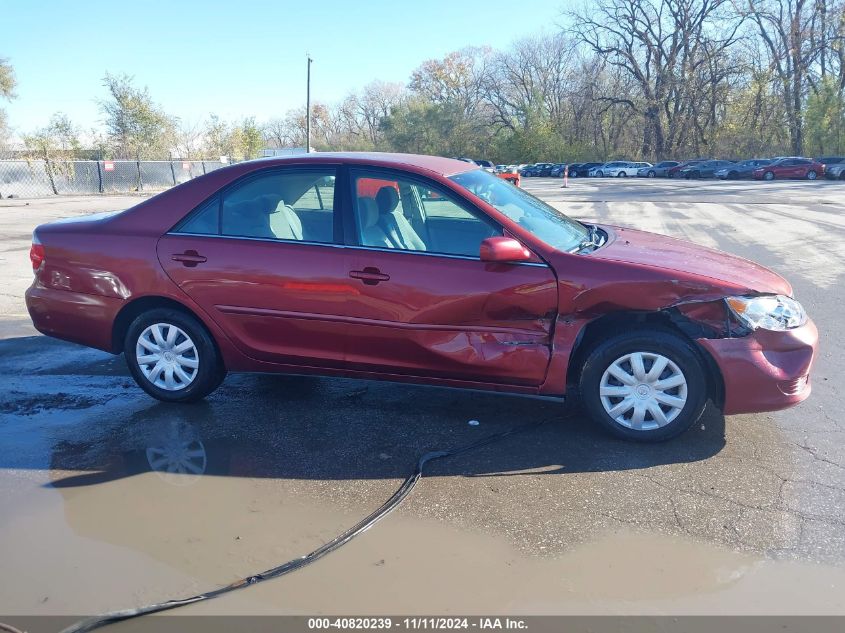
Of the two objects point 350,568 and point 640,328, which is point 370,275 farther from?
point 350,568

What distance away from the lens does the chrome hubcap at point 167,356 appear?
4684 millimetres

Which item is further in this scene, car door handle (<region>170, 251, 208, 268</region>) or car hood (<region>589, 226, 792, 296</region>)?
car door handle (<region>170, 251, 208, 268</region>)

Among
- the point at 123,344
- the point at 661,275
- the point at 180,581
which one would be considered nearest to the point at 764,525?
the point at 661,275

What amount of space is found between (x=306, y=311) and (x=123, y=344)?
60.4 inches

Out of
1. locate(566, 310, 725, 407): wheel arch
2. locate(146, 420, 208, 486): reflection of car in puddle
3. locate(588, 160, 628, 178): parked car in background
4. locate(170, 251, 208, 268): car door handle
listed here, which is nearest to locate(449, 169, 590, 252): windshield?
locate(566, 310, 725, 407): wheel arch

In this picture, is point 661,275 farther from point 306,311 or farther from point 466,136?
point 466,136

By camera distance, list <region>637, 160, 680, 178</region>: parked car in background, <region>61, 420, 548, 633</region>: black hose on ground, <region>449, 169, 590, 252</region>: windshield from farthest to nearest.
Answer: <region>637, 160, 680, 178</region>: parked car in background → <region>449, 169, 590, 252</region>: windshield → <region>61, 420, 548, 633</region>: black hose on ground

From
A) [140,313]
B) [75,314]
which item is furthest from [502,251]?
[75,314]

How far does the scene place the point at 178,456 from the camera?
4.03 meters

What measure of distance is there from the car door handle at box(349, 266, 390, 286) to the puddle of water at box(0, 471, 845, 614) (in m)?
1.40

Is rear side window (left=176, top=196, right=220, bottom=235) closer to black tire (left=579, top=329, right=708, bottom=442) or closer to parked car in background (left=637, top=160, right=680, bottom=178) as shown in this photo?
black tire (left=579, top=329, right=708, bottom=442)

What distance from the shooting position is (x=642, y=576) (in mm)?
2852

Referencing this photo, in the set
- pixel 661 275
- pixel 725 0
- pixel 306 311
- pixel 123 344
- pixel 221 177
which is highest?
pixel 725 0

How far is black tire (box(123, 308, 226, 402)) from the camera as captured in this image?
183 inches
